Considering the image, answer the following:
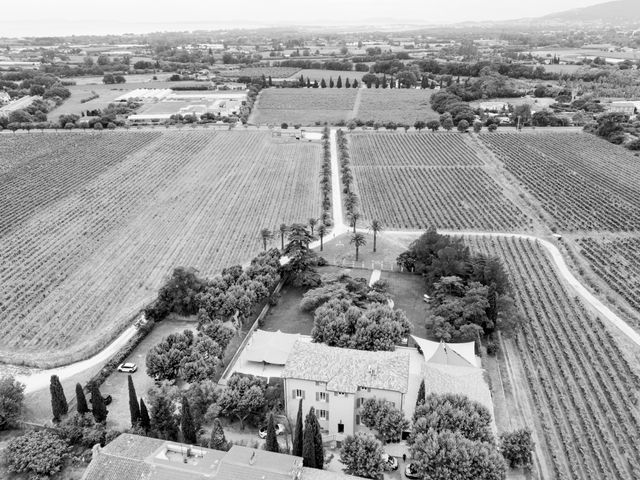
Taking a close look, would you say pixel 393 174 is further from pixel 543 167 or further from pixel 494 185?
pixel 543 167

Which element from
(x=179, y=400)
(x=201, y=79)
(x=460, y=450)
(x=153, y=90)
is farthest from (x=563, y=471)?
(x=201, y=79)

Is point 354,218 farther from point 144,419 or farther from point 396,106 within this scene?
point 396,106

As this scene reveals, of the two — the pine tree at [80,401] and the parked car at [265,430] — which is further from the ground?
the pine tree at [80,401]

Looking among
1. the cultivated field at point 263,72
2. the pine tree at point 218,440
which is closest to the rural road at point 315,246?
the pine tree at point 218,440

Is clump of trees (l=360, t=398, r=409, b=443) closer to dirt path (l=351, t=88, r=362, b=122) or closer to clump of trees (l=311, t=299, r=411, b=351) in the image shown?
clump of trees (l=311, t=299, r=411, b=351)

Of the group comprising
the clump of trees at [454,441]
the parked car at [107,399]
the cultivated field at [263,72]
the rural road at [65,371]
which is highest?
the cultivated field at [263,72]

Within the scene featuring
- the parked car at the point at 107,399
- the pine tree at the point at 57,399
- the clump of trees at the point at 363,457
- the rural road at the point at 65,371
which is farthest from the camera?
the rural road at the point at 65,371

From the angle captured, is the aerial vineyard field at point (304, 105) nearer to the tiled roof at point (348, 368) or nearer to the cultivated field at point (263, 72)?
the cultivated field at point (263, 72)

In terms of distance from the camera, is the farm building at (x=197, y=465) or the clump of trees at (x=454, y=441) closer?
the farm building at (x=197, y=465)
